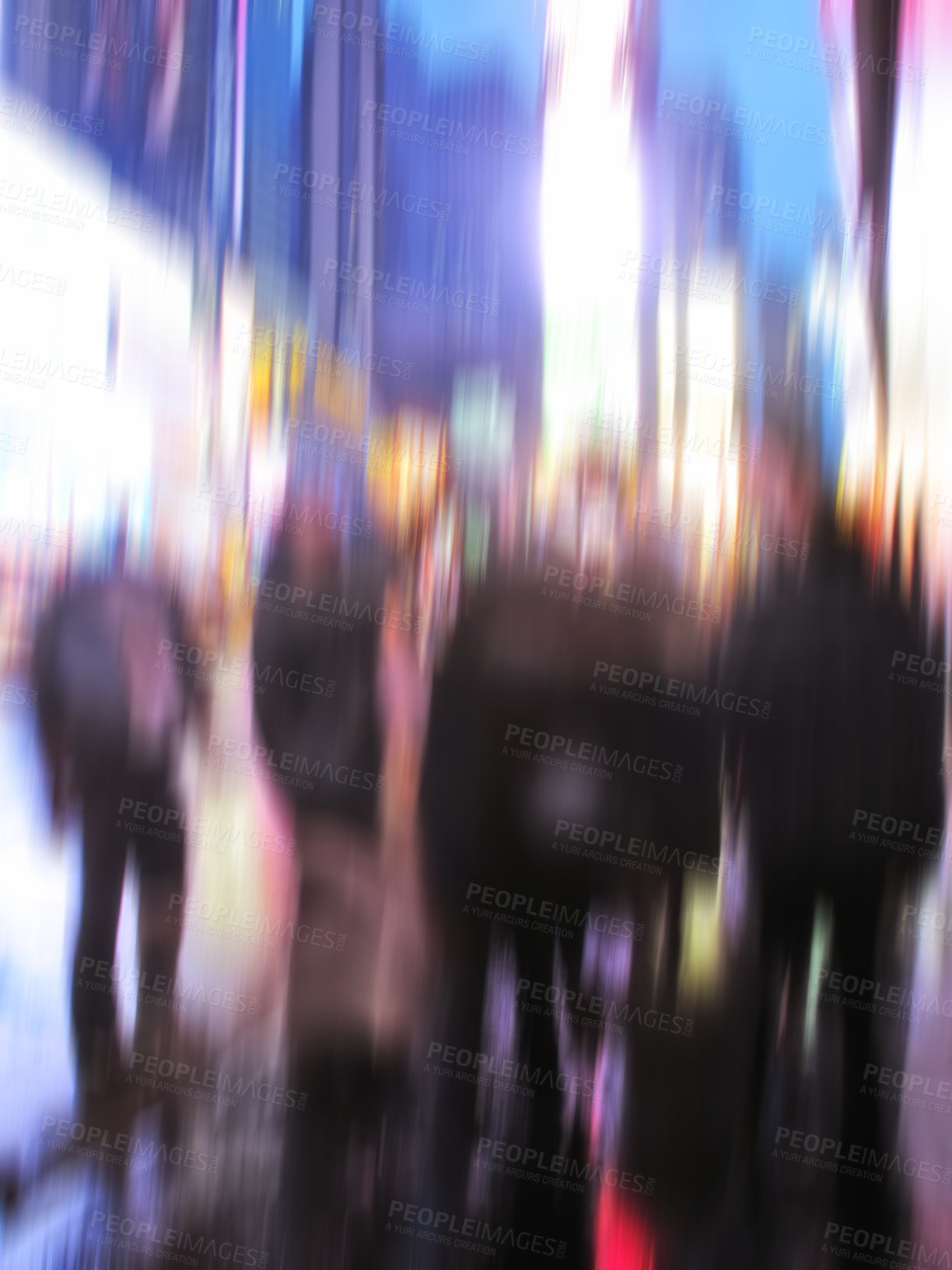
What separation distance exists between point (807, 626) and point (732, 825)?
0.30 m

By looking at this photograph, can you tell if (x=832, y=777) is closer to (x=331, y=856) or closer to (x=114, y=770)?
(x=331, y=856)

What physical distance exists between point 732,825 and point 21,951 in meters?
1.03

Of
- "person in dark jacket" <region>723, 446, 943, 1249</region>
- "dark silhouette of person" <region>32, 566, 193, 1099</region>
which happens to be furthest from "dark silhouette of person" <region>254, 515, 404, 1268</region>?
"person in dark jacket" <region>723, 446, 943, 1249</region>

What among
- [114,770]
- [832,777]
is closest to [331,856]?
[114,770]

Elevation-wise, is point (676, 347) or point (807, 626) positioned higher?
point (676, 347)

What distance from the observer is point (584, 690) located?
1283 millimetres

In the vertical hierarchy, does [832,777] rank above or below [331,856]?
above

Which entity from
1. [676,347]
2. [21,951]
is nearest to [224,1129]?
[21,951]

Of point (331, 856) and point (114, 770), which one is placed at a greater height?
point (114, 770)

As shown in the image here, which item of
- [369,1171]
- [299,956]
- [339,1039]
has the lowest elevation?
[369,1171]

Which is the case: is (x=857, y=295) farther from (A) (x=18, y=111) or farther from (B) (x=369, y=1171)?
(B) (x=369, y=1171)

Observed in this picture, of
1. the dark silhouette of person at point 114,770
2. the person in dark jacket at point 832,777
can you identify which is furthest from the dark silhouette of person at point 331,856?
the person in dark jacket at point 832,777

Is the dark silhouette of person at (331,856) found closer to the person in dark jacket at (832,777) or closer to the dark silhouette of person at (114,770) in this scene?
the dark silhouette of person at (114,770)

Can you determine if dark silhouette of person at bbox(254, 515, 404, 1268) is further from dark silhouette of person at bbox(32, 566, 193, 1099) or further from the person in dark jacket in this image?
the person in dark jacket
